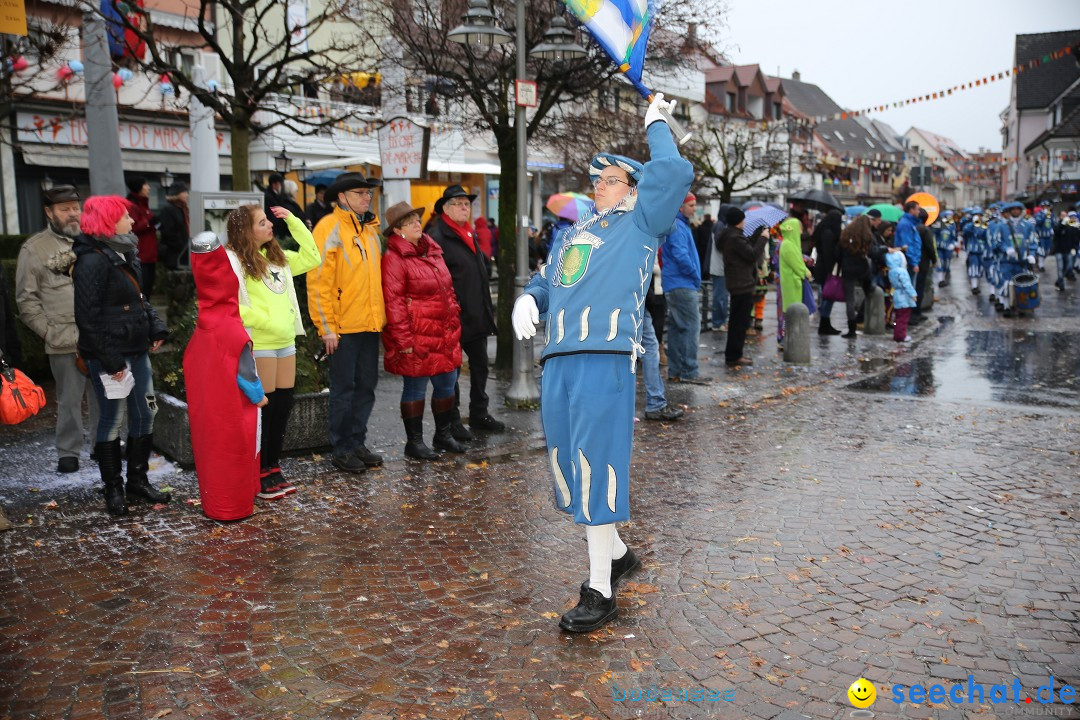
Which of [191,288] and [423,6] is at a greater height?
[423,6]

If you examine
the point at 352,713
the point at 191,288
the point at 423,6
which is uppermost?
the point at 423,6

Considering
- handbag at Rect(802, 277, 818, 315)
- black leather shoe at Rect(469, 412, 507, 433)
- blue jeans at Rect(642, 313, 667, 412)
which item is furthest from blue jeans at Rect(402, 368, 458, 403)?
handbag at Rect(802, 277, 818, 315)

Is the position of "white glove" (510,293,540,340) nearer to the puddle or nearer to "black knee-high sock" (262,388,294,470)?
"black knee-high sock" (262,388,294,470)

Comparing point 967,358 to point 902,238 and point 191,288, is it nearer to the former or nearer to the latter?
point 902,238

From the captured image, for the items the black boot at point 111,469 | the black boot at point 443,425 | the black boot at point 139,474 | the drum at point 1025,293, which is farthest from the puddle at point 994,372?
the black boot at point 111,469

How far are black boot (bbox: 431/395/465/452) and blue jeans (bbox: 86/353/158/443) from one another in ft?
7.18

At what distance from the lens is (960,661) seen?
A: 393cm

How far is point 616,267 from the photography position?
432cm

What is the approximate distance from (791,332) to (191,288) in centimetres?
769

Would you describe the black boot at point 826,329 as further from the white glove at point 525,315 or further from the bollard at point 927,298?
the white glove at point 525,315

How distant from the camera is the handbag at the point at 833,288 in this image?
47.0ft

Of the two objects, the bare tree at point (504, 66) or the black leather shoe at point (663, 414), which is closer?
the black leather shoe at point (663, 414)

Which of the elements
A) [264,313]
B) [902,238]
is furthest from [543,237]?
[264,313]

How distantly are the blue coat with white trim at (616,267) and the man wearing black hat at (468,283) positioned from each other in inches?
142
